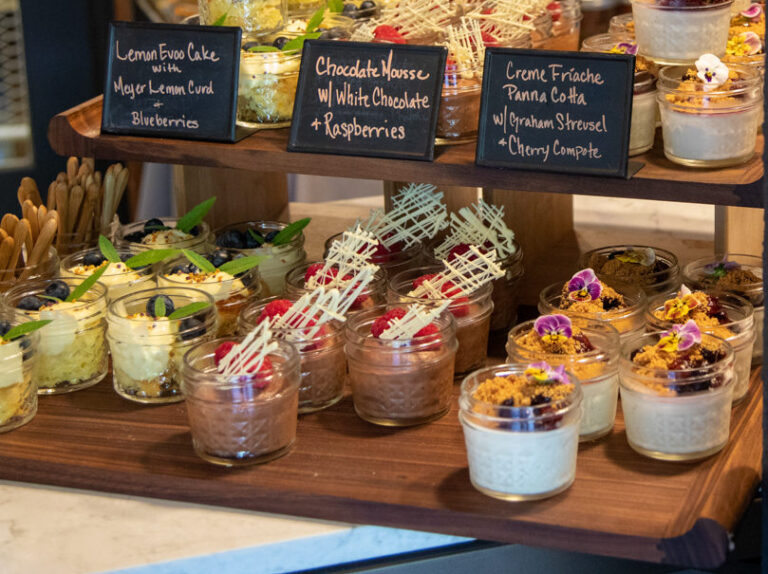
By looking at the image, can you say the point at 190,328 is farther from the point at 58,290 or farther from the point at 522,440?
the point at 522,440

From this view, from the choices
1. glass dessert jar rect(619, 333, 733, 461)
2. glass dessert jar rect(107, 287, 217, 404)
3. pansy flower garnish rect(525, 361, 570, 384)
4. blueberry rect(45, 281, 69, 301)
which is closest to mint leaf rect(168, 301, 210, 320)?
glass dessert jar rect(107, 287, 217, 404)

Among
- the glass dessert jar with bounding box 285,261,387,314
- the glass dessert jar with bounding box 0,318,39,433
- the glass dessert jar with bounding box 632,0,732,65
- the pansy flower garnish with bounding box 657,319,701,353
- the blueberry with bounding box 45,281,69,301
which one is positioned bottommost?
the glass dessert jar with bounding box 0,318,39,433

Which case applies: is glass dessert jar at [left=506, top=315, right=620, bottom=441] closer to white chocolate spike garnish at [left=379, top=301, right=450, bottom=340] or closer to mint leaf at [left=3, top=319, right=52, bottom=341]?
white chocolate spike garnish at [left=379, top=301, right=450, bottom=340]

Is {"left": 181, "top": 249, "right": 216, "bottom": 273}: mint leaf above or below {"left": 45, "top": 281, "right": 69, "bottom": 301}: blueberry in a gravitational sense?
above

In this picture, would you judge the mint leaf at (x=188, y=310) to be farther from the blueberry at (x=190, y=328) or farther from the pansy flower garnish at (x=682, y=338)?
the pansy flower garnish at (x=682, y=338)

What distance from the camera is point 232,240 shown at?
2236 mm

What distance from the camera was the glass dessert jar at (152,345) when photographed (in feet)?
6.24

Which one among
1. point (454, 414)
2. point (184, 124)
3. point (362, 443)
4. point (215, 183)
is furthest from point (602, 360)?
point (215, 183)

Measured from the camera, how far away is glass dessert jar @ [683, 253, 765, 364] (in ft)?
6.39

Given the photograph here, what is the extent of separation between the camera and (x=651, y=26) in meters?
1.73

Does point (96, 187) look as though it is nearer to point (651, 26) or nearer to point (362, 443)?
point (362, 443)

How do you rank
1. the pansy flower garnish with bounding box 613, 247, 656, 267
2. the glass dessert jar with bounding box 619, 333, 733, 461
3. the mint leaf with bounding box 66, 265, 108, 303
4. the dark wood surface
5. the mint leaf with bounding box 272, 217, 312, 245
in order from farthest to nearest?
the mint leaf with bounding box 272, 217, 312, 245, the pansy flower garnish with bounding box 613, 247, 656, 267, the mint leaf with bounding box 66, 265, 108, 303, the glass dessert jar with bounding box 619, 333, 733, 461, the dark wood surface

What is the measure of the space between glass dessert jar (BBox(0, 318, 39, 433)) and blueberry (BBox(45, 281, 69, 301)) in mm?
112

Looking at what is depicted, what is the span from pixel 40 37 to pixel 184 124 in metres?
2.44
